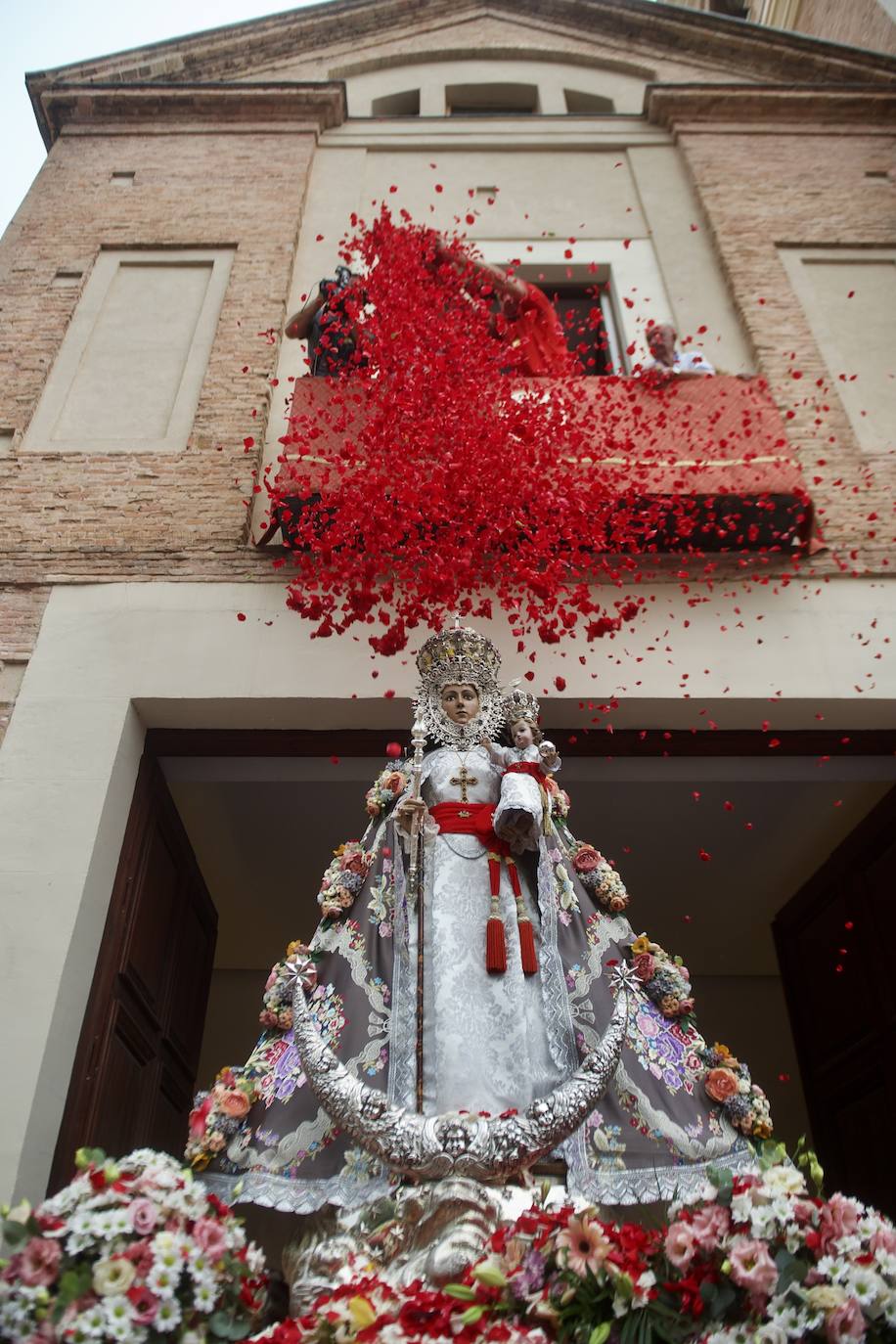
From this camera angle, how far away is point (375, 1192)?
3037 mm

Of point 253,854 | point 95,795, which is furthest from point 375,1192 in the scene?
point 253,854

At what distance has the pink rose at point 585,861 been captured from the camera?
3.91 metres

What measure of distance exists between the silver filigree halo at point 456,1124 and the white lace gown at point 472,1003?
0.18m

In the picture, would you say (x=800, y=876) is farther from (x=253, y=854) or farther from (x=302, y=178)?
(x=302, y=178)

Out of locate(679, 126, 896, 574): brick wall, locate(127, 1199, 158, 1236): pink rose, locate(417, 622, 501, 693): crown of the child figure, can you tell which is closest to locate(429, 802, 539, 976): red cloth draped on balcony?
locate(417, 622, 501, 693): crown of the child figure

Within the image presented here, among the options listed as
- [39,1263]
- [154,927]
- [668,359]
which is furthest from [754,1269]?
[668,359]

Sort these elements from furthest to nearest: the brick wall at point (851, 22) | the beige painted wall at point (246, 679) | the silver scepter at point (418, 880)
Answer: the brick wall at point (851, 22) → the beige painted wall at point (246, 679) → the silver scepter at point (418, 880)

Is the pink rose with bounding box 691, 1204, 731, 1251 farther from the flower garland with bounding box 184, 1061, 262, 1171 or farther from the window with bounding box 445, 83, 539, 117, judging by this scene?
the window with bounding box 445, 83, 539, 117

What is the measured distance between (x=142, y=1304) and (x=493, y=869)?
1719 mm

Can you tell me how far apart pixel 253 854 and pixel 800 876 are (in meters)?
3.66

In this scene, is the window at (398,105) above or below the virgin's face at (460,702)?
above

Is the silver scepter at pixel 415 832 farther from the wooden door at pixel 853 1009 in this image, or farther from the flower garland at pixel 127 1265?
the wooden door at pixel 853 1009

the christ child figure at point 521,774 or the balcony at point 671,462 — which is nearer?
the christ child figure at point 521,774

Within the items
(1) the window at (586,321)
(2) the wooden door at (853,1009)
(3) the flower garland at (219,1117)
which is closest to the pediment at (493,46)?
(1) the window at (586,321)
